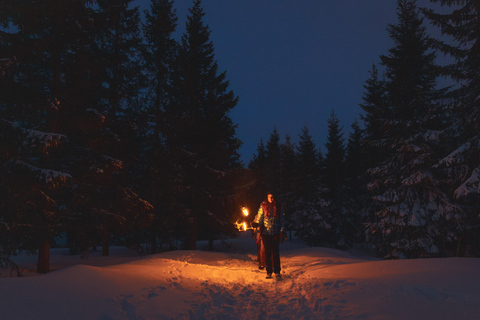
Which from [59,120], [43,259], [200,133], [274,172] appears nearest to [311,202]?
[274,172]

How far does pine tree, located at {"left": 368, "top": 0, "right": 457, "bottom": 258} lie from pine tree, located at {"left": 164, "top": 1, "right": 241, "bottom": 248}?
8.91 meters

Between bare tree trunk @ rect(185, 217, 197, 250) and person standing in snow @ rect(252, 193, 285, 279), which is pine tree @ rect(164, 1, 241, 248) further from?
person standing in snow @ rect(252, 193, 285, 279)

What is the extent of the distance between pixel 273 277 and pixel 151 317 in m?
4.71

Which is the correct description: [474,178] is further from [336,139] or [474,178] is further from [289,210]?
[289,210]

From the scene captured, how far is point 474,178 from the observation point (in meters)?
10.4

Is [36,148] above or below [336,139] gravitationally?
below

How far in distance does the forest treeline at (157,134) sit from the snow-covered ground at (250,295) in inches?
152

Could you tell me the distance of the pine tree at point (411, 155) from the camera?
14.7m

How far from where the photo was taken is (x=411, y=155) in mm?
15555

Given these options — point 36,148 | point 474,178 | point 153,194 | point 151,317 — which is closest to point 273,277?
point 151,317

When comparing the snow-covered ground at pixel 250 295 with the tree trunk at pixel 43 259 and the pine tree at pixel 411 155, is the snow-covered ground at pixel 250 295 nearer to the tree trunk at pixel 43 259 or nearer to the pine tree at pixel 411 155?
the tree trunk at pixel 43 259

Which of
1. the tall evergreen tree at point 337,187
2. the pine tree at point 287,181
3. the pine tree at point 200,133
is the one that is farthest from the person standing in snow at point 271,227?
the pine tree at point 287,181

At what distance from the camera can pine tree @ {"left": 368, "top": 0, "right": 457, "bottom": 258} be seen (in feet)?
48.3

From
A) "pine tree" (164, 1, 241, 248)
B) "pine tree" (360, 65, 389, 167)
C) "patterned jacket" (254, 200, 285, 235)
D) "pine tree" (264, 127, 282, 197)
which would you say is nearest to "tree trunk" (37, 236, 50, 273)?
"patterned jacket" (254, 200, 285, 235)
